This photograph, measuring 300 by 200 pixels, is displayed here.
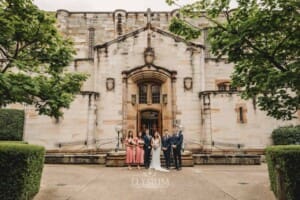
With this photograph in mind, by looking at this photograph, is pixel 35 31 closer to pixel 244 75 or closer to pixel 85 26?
pixel 244 75

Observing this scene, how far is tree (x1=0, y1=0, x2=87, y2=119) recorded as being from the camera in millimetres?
6422

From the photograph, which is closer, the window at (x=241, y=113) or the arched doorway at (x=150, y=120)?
the window at (x=241, y=113)

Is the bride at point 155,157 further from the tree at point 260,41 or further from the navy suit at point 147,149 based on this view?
the tree at point 260,41

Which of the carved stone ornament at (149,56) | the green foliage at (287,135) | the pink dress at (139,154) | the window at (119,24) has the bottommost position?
the pink dress at (139,154)

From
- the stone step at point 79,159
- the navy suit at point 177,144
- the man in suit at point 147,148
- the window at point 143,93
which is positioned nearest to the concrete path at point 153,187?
the navy suit at point 177,144

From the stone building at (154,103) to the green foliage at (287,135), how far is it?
64cm

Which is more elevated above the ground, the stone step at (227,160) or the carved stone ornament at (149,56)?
the carved stone ornament at (149,56)

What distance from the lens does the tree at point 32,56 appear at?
642cm

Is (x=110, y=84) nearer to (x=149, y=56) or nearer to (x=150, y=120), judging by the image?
(x=149, y=56)

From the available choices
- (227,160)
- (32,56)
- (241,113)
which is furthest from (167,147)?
(32,56)

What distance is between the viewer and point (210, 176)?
10773 millimetres

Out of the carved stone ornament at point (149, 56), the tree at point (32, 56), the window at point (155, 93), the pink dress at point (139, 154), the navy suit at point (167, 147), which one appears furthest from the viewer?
the window at point (155, 93)

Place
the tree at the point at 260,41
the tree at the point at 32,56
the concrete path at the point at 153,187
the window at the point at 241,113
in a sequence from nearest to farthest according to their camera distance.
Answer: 1. the tree at the point at 260,41
2. the tree at the point at 32,56
3. the concrete path at the point at 153,187
4. the window at the point at 241,113

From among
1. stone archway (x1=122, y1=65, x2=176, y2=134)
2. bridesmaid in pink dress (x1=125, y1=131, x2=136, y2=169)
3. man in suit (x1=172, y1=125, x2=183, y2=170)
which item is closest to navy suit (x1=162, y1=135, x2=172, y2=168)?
man in suit (x1=172, y1=125, x2=183, y2=170)
